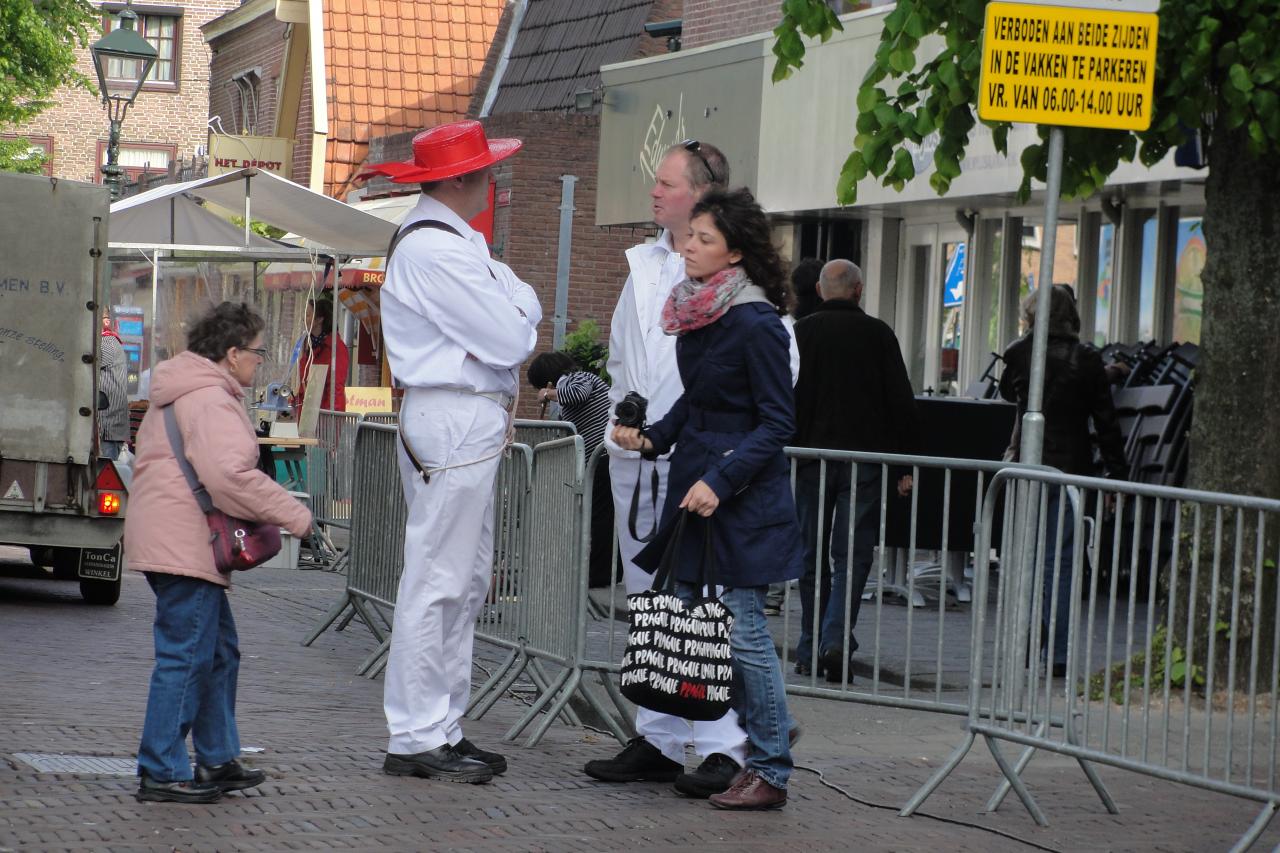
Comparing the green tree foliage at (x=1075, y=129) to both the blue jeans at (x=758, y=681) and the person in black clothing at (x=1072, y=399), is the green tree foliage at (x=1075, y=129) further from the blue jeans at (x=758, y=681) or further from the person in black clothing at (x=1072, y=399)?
the blue jeans at (x=758, y=681)

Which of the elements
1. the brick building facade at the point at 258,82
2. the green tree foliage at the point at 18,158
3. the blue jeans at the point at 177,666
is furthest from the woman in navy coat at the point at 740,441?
the green tree foliage at the point at 18,158

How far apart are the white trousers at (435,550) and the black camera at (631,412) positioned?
1.57 ft

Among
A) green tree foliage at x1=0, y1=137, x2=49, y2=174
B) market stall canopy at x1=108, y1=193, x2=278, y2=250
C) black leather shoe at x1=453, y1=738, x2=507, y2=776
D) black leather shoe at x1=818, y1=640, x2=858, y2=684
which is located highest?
green tree foliage at x1=0, y1=137, x2=49, y2=174

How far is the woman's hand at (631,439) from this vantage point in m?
6.39

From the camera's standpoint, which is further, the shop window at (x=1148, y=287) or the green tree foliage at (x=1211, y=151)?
the shop window at (x=1148, y=287)

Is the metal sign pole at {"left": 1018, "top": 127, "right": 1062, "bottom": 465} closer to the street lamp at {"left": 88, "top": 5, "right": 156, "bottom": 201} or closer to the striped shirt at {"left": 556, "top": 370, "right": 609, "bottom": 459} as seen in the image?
the striped shirt at {"left": 556, "top": 370, "right": 609, "bottom": 459}

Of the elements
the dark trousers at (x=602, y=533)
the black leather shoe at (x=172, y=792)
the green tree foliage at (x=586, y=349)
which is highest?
the green tree foliage at (x=586, y=349)

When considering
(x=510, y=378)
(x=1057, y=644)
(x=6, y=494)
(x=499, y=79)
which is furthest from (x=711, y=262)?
(x=499, y=79)

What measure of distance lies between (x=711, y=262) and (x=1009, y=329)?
984cm

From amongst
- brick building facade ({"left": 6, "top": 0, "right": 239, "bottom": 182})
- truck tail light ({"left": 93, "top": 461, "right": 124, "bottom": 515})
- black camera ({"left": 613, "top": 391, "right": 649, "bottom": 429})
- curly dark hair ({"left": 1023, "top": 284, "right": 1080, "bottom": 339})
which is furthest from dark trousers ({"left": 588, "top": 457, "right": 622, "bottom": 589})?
brick building facade ({"left": 6, "top": 0, "right": 239, "bottom": 182})

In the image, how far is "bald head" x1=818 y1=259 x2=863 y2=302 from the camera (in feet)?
33.6

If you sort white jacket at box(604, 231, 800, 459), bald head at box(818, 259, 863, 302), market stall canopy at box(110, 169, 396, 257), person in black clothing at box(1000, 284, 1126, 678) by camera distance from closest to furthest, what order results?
white jacket at box(604, 231, 800, 459)
bald head at box(818, 259, 863, 302)
person in black clothing at box(1000, 284, 1126, 678)
market stall canopy at box(110, 169, 396, 257)

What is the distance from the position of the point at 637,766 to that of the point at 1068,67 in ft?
9.49

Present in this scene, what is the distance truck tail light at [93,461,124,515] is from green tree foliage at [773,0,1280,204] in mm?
4897
